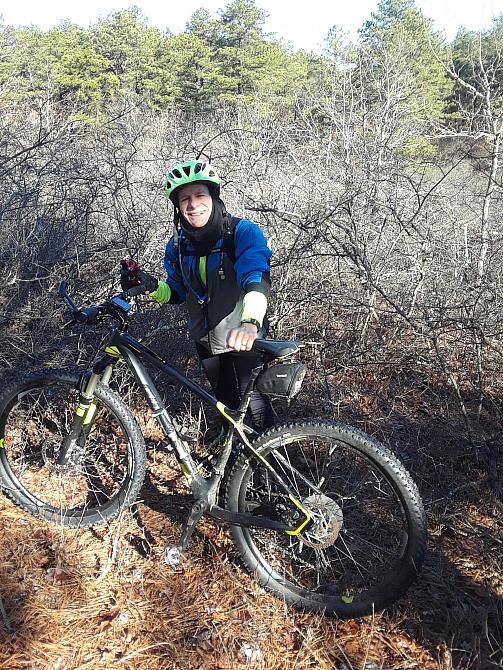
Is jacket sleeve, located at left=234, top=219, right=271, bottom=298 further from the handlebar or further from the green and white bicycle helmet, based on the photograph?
the handlebar

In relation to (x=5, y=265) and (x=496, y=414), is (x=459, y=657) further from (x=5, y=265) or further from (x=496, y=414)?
(x=5, y=265)

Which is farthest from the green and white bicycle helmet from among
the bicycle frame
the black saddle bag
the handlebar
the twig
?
the twig

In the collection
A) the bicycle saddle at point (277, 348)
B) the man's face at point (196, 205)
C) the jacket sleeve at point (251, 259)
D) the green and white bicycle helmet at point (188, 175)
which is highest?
the green and white bicycle helmet at point (188, 175)

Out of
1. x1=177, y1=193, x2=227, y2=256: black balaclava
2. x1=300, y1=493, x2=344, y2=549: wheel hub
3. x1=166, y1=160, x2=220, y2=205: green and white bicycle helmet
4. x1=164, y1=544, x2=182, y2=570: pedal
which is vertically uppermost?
x1=166, y1=160, x2=220, y2=205: green and white bicycle helmet

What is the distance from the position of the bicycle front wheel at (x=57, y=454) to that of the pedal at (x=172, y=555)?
39 centimetres

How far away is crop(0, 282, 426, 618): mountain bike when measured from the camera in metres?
2.16

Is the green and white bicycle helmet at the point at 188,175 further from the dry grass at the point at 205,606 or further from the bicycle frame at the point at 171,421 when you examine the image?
the dry grass at the point at 205,606

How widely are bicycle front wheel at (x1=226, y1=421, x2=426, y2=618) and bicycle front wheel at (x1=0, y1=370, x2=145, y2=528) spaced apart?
2.40 feet

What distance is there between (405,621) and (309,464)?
2.78 feet

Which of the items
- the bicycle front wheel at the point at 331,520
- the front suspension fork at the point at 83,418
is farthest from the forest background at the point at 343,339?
the front suspension fork at the point at 83,418

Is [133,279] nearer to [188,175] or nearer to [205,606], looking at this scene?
[188,175]

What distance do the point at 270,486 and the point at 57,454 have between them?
1.39 meters

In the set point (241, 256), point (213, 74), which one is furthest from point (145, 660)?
point (213, 74)

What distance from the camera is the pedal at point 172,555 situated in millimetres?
2406
